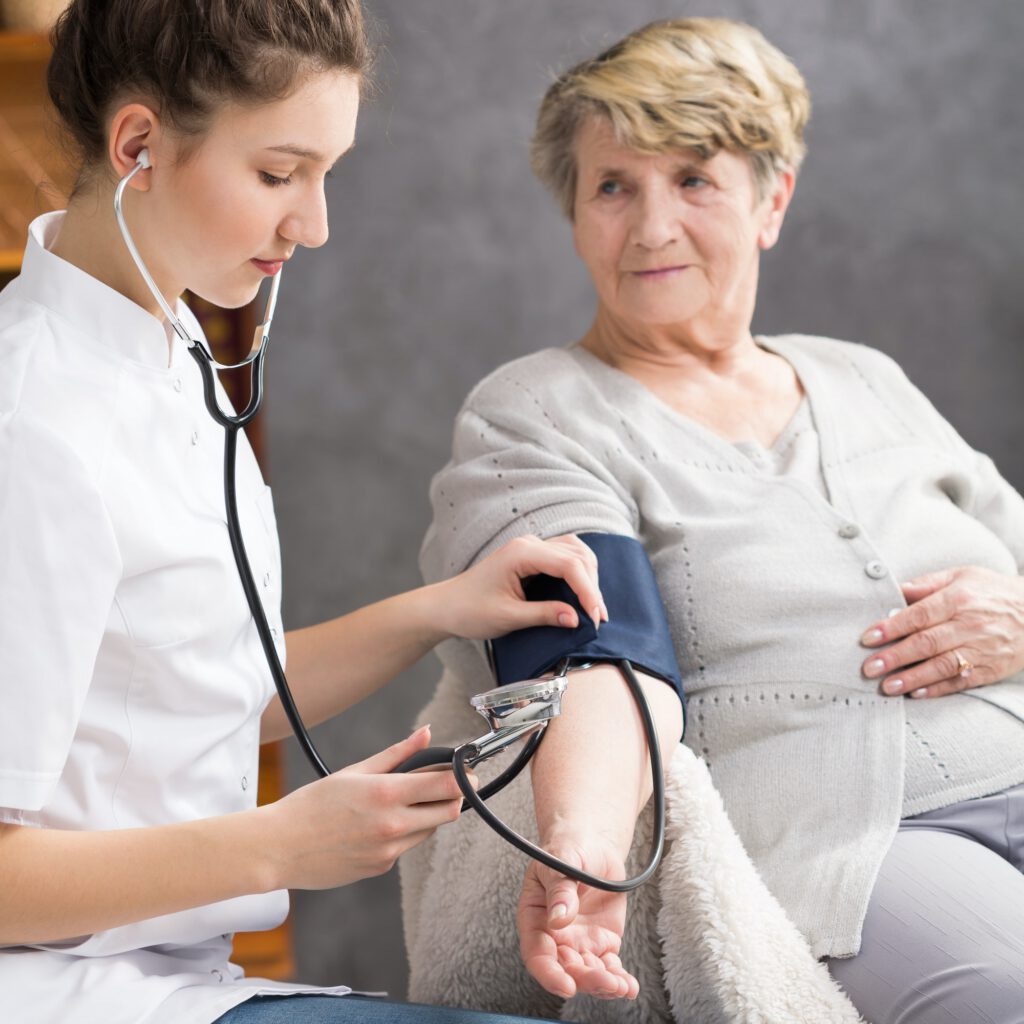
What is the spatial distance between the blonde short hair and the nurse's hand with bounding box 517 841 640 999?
90cm

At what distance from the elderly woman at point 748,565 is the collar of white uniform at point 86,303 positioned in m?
0.47

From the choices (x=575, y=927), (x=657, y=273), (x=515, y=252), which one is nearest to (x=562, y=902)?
(x=575, y=927)

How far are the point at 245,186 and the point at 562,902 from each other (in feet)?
2.07

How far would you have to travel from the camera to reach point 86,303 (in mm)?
1032

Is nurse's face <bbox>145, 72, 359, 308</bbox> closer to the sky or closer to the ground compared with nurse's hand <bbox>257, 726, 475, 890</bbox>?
closer to the sky

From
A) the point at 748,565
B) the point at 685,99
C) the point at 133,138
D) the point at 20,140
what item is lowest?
the point at 748,565

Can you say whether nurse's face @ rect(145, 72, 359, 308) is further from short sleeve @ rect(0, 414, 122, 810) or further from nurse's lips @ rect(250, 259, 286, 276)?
short sleeve @ rect(0, 414, 122, 810)

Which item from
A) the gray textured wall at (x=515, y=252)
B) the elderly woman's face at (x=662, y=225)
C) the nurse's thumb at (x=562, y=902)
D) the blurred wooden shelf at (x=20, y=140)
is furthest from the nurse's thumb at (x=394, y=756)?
the blurred wooden shelf at (x=20, y=140)

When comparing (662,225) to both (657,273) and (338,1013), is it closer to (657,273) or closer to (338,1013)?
(657,273)

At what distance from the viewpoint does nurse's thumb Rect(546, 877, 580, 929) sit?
94 cm

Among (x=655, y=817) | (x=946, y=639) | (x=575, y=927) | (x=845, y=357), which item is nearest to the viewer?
(x=575, y=927)

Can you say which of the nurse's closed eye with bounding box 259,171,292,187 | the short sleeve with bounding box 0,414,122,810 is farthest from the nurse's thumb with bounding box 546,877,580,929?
the nurse's closed eye with bounding box 259,171,292,187

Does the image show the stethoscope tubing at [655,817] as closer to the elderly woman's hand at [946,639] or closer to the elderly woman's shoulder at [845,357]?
the elderly woman's hand at [946,639]

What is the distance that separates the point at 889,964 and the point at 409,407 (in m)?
1.42
